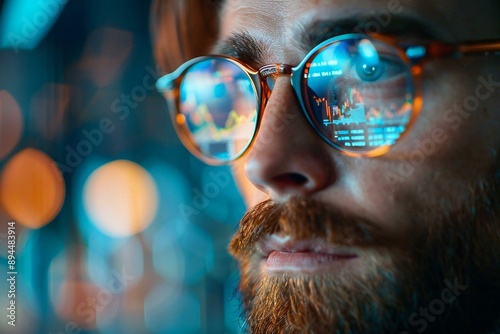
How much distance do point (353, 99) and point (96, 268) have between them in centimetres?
73

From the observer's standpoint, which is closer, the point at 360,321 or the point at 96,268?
the point at 360,321

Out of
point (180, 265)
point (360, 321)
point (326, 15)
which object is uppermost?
point (326, 15)

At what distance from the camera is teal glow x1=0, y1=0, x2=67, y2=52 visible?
3.48 ft

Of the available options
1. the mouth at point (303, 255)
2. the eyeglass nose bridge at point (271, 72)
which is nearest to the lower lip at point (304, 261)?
the mouth at point (303, 255)

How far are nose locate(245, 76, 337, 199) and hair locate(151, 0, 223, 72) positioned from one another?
11.6 inches

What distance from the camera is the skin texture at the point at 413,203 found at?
0.61m

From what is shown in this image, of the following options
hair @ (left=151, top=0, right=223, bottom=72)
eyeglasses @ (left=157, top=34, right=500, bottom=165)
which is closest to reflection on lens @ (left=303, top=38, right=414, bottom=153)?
eyeglasses @ (left=157, top=34, right=500, bottom=165)

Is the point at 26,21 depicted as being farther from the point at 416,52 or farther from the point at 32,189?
the point at 416,52

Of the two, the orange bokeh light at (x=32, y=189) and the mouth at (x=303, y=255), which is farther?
the orange bokeh light at (x=32, y=189)

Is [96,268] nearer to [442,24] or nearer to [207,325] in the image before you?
[207,325]

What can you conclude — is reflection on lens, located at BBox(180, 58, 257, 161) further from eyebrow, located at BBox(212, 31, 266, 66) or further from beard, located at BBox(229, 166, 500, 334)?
beard, located at BBox(229, 166, 500, 334)

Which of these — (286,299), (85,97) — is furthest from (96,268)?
(286,299)

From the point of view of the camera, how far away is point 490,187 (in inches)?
24.4

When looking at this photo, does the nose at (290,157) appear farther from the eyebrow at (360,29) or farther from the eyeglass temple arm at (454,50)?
the eyeglass temple arm at (454,50)
